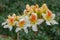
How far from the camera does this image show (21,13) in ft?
13.1

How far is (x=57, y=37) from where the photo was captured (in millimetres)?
3477

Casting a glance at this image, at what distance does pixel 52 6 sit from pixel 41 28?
613 mm

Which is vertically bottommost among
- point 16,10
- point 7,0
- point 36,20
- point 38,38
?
point 36,20

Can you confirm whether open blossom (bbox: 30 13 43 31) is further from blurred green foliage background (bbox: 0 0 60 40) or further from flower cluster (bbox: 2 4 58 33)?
blurred green foliage background (bbox: 0 0 60 40)

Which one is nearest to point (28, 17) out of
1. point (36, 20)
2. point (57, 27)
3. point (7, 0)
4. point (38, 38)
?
point (36, 20)

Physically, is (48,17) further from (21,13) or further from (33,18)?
(21,13)

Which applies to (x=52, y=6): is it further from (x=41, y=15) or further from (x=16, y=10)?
(x=41, y=15)

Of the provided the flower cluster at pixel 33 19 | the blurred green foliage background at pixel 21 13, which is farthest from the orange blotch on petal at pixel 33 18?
the blurred green foliage background at pixel 21 13

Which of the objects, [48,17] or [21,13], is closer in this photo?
[48,17]

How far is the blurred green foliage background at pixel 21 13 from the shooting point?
3418mm

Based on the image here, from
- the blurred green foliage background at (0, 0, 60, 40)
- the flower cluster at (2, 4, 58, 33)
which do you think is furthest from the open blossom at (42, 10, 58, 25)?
the blurred green foliage background at (0, 0, 60, 40)

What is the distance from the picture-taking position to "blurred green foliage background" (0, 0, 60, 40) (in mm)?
3418

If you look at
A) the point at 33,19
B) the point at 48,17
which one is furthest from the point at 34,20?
the point at 48,17

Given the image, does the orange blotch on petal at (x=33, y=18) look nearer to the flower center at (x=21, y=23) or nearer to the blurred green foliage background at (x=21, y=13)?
the flower center at (x=21, y=23)
